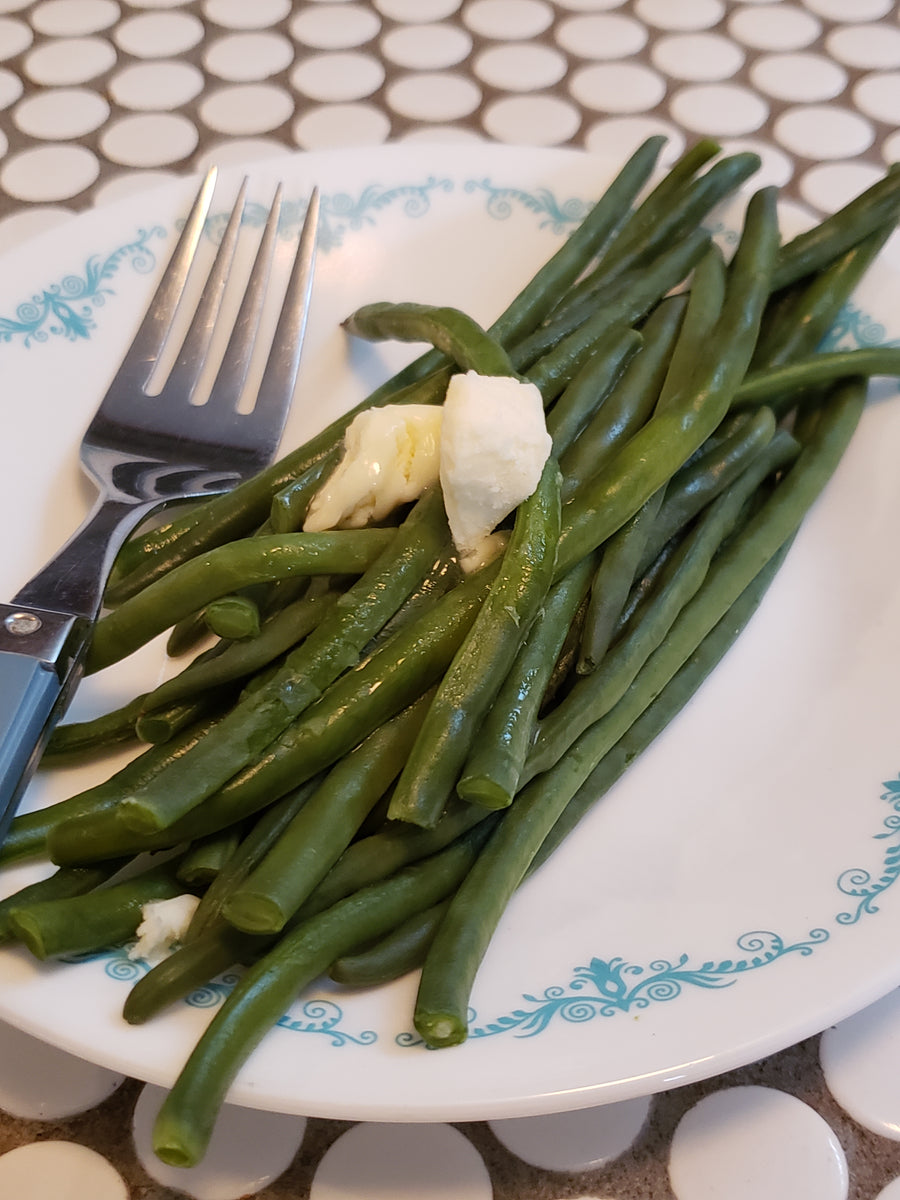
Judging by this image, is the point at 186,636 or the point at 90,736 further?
the point at 186,636

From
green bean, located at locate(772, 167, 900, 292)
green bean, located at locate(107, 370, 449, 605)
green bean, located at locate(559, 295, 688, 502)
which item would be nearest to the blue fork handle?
green bean, located at locate(107, 370, 449, 605)

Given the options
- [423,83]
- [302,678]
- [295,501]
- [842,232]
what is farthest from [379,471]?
[423,83]

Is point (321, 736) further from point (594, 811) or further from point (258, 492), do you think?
point (258, 492)

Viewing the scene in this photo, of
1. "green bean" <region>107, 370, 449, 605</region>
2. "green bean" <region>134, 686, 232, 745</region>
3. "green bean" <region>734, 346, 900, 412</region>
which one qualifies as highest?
"green bean" <region>734, 346, 900, 412</region>

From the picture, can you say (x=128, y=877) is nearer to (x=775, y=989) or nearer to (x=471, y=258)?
(x=775, y=989)

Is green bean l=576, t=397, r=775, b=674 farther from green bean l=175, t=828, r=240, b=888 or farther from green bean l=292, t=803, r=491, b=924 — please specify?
green bean l=175, t=828, r=240, b=888

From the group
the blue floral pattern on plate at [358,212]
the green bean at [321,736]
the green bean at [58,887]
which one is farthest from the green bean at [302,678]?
the blue floral pattern on plate at [358,212]

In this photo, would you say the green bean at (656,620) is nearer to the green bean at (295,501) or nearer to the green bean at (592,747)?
the green bean at (592,747)
